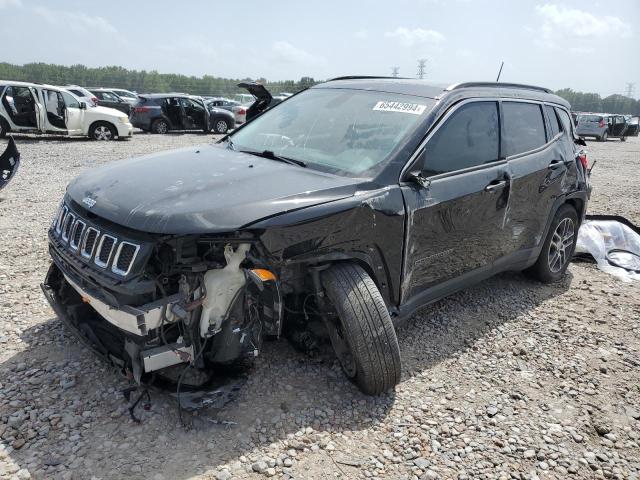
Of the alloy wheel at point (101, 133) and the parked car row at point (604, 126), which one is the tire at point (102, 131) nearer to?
the alloy wheel at point (101, 133)

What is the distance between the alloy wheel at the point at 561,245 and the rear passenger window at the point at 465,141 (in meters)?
1.49

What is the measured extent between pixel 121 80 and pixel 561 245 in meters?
43.6

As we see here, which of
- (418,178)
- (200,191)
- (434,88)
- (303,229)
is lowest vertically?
Answer: (303,229)

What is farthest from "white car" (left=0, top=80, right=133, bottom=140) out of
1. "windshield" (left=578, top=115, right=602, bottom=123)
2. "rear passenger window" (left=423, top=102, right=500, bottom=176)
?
"windshield" (left=578, top=115, right=602, bottom=123)

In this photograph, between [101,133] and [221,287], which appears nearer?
[221,287]

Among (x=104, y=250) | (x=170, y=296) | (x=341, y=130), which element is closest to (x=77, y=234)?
(x=104, y=250)

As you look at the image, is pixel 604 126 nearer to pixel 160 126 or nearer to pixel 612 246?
pixel 160 126

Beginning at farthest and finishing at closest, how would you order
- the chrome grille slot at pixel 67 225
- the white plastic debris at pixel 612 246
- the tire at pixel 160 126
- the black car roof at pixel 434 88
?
the tire at pixel 160 126 < the white plastic debris at pixel 612 246 < the black car roof at pixel 434 88 < the chrome grille slot at pixel 67 225

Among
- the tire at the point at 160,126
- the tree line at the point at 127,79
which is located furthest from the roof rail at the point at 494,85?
the tree line at the point at 127,79

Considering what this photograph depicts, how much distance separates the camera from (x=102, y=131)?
15.4 metres

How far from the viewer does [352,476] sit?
241 centimetres

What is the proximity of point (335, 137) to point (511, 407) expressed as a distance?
2.04 m

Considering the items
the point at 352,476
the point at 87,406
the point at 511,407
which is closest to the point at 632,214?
the point at 511,407

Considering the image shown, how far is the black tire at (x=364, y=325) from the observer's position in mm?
2766
